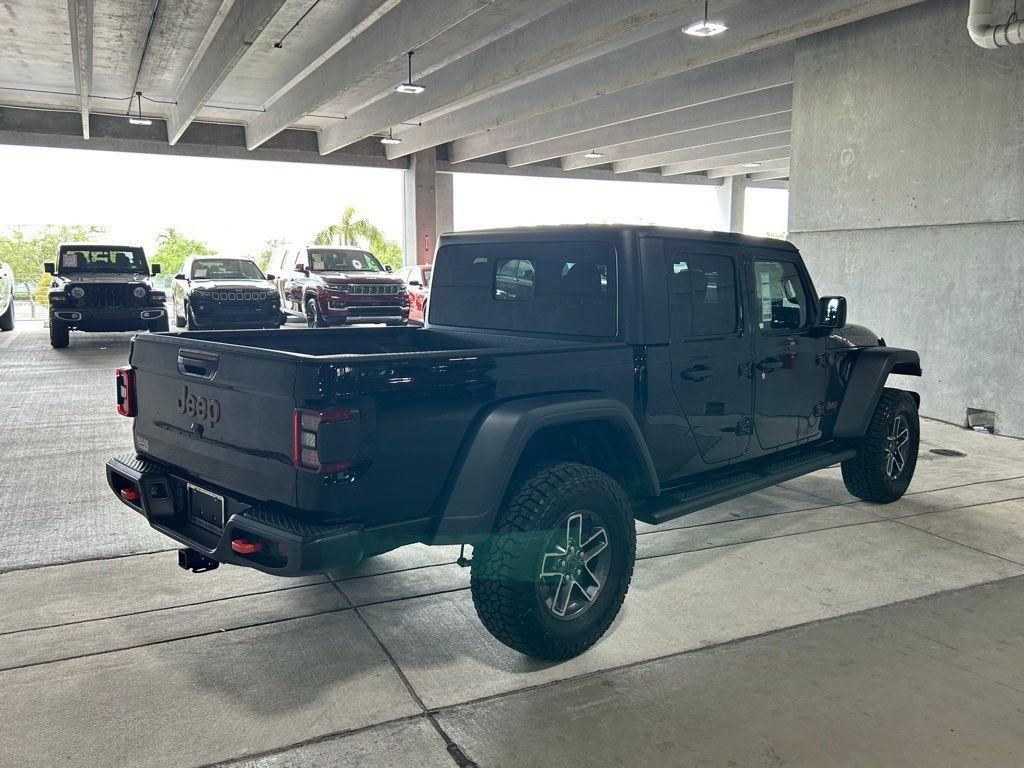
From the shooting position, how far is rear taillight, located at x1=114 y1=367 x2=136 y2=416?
11.6 feet

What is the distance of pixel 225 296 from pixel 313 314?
5.57ft

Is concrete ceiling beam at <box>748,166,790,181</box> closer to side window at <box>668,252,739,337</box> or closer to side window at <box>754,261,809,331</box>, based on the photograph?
side window at <box>754,261,809,331</box>

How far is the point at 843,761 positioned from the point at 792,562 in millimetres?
1803

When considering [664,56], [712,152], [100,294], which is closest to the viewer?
[664,56]

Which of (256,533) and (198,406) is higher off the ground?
(198,406)

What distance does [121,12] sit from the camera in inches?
491

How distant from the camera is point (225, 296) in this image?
14.8 metres

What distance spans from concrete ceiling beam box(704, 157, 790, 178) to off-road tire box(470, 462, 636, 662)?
23305mm

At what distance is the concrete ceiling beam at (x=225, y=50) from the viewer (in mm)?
10390

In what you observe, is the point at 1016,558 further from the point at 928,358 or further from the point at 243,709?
the point at 928,358

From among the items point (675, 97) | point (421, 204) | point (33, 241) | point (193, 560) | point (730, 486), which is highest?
point (675, 97)

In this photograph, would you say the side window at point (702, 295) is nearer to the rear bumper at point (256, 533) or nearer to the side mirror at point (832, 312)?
the side mirror at point (832, 312)

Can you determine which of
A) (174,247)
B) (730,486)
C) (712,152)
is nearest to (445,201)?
(712,152)

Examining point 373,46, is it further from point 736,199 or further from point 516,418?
point 736,199
